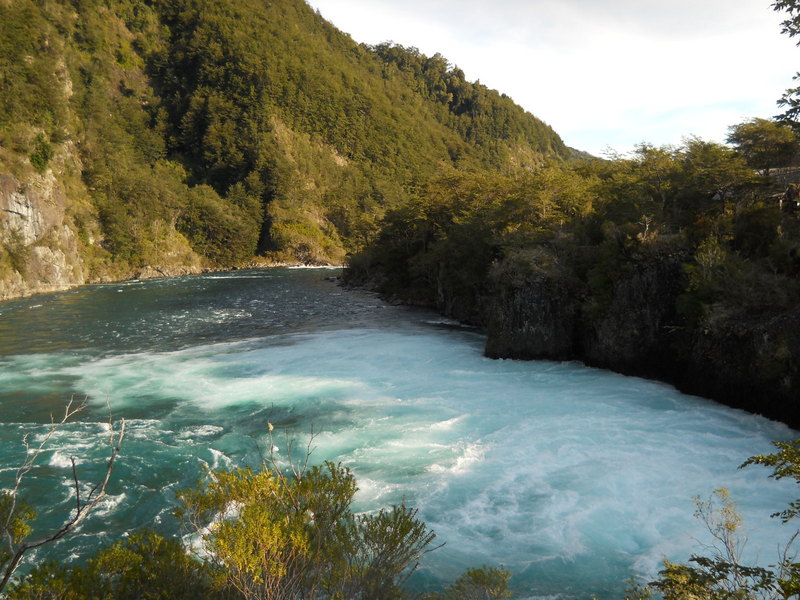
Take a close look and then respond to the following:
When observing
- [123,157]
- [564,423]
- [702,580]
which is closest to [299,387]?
[564,423]

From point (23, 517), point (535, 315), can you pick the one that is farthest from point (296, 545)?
point (535, 315)

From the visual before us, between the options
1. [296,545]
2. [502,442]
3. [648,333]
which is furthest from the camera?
[648,333]

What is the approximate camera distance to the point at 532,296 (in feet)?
79.0

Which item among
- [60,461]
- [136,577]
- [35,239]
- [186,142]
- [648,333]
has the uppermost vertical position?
[186,142]

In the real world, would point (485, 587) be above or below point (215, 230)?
below

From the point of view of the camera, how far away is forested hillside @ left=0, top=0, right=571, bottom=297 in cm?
6894

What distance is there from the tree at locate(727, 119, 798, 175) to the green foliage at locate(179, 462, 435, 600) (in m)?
23.1

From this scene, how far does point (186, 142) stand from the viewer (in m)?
124

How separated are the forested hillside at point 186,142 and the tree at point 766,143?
32275 mm

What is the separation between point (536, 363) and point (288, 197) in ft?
351

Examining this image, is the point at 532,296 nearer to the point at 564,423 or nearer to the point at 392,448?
the point at 564,423

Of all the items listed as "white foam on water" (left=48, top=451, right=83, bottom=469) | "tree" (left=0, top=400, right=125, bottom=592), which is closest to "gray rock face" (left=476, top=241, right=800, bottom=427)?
"tree" (left=0, top=400, right=125, bottom=592)

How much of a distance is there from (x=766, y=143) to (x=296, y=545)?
24621mm

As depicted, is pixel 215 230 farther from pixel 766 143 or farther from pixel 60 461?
pixel 766 143
